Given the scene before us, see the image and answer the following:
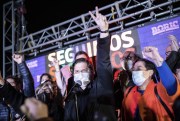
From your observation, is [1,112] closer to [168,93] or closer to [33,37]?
[168,93]

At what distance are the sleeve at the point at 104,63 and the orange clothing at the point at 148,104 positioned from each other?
0.42 meters

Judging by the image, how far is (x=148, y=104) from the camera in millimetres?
2428

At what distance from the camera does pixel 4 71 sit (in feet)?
23.2

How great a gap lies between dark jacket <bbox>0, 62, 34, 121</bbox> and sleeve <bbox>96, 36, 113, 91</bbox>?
53.6 inches

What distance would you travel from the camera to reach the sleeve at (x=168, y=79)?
2.24 m

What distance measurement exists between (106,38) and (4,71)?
5.53 meters

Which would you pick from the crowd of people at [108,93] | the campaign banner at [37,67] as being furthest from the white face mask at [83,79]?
the campaign banner at [37,67]

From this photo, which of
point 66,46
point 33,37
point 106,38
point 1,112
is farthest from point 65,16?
point 106,38

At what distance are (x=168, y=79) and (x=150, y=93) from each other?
0.92ft

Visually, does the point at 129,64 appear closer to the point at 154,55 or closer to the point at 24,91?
the point at 154,55

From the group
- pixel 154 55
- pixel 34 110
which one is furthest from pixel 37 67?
pixel 34 110

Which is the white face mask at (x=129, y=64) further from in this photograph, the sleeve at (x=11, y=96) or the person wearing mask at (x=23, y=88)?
the sleeve at (x=11, y=96)

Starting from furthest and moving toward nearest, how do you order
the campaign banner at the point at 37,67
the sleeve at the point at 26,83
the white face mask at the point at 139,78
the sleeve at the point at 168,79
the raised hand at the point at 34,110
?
the campaign banner at the point at 37,67, the sleeve at the point at 26,83, the white face mask at the point at 139,78, the sleeve at the point at 168,79, the raised hand at the point at 34,110

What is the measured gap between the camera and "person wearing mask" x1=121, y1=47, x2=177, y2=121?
2.27m
